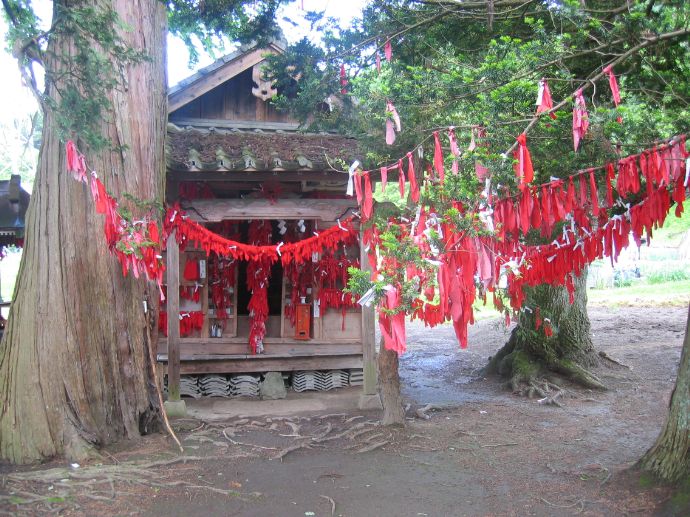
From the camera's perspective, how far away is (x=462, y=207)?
4906 millimetres

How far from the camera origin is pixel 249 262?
34.0 ft

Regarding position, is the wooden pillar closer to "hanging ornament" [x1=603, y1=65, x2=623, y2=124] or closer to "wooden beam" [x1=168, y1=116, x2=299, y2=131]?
"wooden beam" [x1=168, y1=116, x2=299, y2=131]

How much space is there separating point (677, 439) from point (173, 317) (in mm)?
6336

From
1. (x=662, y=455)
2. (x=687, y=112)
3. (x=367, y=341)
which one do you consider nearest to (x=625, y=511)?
(x=662, y=455)

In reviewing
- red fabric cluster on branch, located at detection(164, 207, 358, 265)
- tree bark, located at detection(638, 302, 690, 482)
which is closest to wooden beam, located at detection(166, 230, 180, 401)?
red fabric cluster on branch, located at detection(164, 207, 358, 265)

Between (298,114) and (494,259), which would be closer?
(494,259)

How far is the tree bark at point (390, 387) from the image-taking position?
7291 millimetres

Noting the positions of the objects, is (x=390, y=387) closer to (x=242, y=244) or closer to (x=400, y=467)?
(x=400, y=467)

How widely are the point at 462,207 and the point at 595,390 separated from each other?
21.4 ft

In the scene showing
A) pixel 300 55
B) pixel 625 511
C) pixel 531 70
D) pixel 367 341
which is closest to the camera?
pixel 625 511

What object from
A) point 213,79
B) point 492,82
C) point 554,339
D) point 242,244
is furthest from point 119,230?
point 554,339

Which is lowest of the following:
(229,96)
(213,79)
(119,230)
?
(119,230)

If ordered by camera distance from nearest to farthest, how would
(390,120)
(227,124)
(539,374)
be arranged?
(390,120) → (227,124) → (539,374)

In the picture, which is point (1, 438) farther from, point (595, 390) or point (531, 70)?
point (595, 390)
